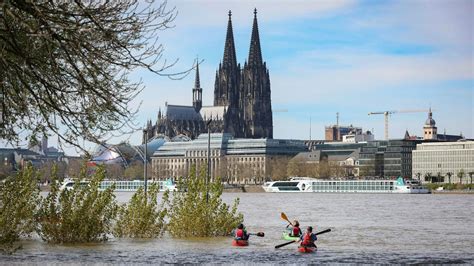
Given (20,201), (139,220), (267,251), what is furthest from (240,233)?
(20,201)

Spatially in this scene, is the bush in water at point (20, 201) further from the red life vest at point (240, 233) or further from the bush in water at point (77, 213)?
the red life vest at point (240, 233)

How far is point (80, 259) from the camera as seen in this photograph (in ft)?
102

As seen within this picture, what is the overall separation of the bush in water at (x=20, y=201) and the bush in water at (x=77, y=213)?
58 centimetres

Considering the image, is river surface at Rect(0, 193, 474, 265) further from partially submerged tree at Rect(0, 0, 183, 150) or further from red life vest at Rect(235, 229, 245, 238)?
partially submerged tree at Rect(0, 0, 183, 150)

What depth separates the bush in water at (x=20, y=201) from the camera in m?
30.4

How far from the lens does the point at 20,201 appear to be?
33.1 m

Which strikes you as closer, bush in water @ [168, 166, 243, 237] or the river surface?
the river surface

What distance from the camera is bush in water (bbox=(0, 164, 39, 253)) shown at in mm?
30438

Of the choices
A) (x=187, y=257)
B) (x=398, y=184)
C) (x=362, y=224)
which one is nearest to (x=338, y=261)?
(x=187, y=257)

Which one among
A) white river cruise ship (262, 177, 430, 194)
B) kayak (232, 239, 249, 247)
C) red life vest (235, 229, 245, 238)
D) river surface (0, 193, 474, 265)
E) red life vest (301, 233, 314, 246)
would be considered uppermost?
white river cruise ship (262, 177, 430, 194)

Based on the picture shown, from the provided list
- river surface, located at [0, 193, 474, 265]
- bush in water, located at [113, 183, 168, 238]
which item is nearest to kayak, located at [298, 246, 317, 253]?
river surface, located at [0, 193, 474, 265]

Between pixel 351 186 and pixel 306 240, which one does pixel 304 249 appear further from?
pixel 351 186

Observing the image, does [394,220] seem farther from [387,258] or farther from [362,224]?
[387,258]

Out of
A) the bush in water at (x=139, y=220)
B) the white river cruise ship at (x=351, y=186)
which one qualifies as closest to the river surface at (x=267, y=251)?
the bush in water at (x=139, y=220)
